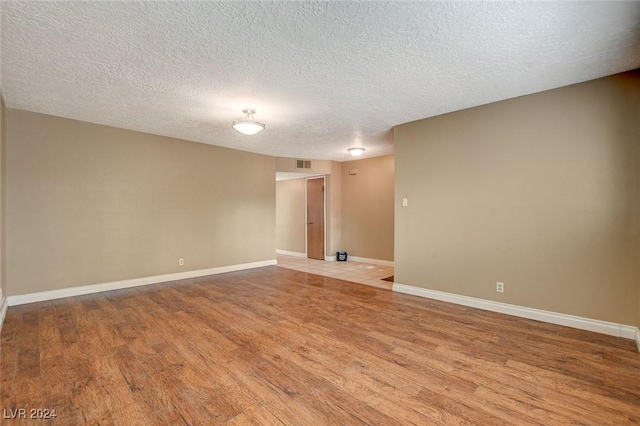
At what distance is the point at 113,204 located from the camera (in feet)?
15.5

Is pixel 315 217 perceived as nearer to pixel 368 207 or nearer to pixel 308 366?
pixel 368 207

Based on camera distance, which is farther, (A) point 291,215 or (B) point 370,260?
(A) point 291,215

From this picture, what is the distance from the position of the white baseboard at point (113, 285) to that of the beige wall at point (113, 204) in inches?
3.1

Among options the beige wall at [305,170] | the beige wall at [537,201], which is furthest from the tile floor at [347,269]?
the beige wall at [305,170]

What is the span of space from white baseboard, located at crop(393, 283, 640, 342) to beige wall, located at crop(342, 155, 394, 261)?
2.64m

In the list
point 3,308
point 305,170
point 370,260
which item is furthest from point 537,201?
point 3,308

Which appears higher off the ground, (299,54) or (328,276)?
(299,54)

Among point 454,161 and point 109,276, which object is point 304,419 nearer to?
point 454,161

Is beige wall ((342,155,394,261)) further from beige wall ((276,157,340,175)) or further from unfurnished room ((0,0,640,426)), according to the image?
unfurnished room ((0,0,640,426))

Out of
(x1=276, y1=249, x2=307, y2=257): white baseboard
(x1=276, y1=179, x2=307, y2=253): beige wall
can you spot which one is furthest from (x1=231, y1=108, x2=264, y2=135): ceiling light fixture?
(x1=276, y1=249, x2=307, y2=257): white baseboard

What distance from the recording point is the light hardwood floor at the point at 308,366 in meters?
1.82

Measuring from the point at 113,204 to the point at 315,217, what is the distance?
479 centimetres

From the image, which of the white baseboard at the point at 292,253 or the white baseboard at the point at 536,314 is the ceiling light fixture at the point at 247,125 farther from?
the white baseboard at the point at 292,253

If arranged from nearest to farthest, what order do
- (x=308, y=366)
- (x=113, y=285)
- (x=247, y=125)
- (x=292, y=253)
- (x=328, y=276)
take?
1. (x=308, y=366)
2. (x=247, y=125)
3. (x=113, y=285)
4. (x=328, y=276)
5. (x=292, y=253)
